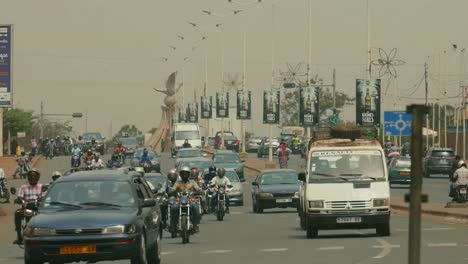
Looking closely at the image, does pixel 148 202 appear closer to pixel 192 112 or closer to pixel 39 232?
pixel 39 232

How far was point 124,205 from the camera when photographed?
19.9 metres

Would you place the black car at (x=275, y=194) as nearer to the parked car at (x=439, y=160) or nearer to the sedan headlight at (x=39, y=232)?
the sedan headlight at (x=39, y=232)

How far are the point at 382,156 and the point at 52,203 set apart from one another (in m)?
12.2

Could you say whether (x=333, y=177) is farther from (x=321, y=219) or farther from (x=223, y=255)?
(x=223, y=255)

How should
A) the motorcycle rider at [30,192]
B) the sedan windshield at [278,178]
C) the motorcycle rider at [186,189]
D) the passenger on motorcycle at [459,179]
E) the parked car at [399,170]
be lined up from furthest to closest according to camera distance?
the parked car at [399,170] < the sedan windshield at [278,178] < the passenger on motorcycle at [459,179] < the motorcycle rider at [186,189] < the motorcycle rider at [30,192]

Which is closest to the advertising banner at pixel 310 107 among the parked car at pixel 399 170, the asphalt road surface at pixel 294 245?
the parked car at pixel 399 170

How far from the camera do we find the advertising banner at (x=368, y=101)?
68.2 m

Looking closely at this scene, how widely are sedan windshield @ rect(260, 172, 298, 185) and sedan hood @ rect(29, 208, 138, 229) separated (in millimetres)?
27148

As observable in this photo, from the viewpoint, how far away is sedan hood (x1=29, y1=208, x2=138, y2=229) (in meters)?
19.0

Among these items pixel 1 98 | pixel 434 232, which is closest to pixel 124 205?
pixel 434 232

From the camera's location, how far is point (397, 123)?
1865 inches

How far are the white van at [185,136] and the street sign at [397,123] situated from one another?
50.4 meters

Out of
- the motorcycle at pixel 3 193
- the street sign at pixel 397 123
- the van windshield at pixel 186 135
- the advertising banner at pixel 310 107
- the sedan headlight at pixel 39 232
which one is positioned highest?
the advertising banner at pixel 310 107

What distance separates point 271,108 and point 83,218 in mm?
74282
